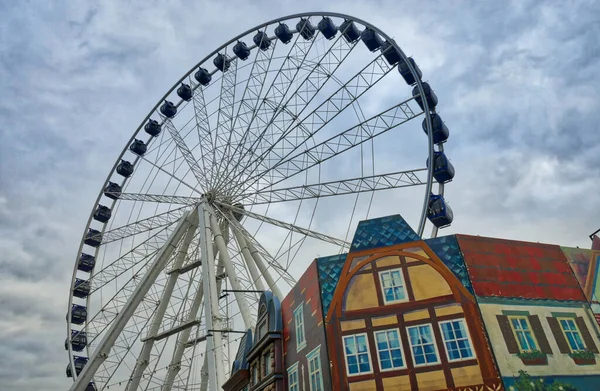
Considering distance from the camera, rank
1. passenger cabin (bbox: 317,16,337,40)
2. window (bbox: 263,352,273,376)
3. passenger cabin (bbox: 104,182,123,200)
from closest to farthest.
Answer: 1. window (bbox: 263,352,273,376)
2. passenger cabin (bbox: 317,16,337,40)
3. passenger cabin (bbox: 104,182,123,200)

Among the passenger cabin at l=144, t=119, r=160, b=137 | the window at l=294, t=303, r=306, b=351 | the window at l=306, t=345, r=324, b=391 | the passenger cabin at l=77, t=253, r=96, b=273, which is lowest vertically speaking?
the window at l=306, t=345, r=324, b=391

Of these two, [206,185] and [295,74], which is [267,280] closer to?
[206,185]

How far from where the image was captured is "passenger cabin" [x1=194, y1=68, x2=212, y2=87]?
33.0m

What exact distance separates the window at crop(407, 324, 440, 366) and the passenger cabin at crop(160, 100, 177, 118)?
2415 cm

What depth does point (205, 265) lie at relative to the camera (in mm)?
23734

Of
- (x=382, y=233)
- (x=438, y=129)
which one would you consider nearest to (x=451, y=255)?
(x=382, y=233)

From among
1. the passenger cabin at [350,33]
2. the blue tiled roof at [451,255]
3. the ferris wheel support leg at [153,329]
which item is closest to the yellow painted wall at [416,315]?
the blue tiled roof at [451,255]

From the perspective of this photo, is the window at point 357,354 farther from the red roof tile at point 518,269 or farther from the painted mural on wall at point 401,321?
the red roof tile at point 518,269

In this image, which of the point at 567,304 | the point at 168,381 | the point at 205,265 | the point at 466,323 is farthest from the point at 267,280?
the point at 567,304

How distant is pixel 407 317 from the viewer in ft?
50.1

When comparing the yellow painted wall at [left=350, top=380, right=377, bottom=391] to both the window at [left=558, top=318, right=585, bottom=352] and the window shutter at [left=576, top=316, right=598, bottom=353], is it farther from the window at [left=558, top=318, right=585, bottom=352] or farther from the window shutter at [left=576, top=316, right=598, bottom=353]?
the window shutter at [left=576, top=316, right=598, bottom=353]

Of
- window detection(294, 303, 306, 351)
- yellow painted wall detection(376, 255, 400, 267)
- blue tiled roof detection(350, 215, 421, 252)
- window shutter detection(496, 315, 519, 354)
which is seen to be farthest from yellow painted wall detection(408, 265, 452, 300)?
window detection(294, 303, 306, 351)

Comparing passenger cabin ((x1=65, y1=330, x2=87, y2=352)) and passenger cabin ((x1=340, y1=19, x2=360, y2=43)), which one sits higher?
passenger cabin ((x1=340, y1=19, x2=360, y2=43))

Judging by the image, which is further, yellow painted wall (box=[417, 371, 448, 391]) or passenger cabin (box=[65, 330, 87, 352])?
passenger cabin (box=[65, 330, 87, 352])
